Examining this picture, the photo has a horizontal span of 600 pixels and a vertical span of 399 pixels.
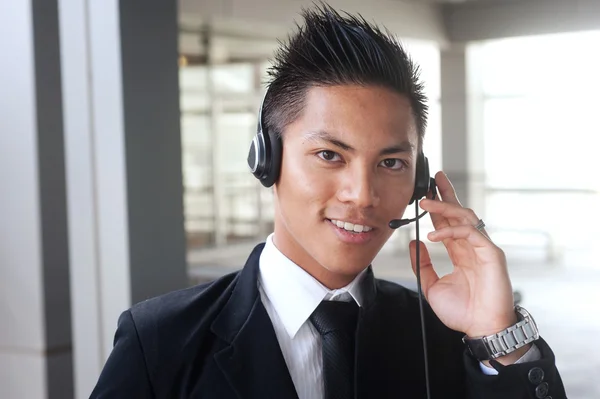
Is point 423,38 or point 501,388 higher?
point 423,38

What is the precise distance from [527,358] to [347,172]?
16.2 inches

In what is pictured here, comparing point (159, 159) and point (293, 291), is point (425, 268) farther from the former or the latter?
point (159, 159)

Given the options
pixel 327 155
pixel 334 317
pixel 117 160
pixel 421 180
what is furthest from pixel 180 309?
pixel 117 160

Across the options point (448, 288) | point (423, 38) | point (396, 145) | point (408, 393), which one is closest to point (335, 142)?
point (396, 145)

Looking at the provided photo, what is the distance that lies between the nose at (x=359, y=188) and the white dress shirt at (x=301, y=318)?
172mm

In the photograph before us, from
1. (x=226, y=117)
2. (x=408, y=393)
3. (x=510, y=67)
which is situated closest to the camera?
(x=408, y=393)

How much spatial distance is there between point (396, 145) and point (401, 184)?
0.07 m

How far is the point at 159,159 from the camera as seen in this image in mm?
2631

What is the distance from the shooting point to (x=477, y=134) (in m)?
2.83

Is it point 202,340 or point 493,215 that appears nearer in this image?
point 202,340

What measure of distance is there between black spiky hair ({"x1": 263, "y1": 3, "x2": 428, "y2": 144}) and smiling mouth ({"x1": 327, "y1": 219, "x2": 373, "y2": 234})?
0.60ft

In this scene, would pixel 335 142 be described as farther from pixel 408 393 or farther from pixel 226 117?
pixel 226 117

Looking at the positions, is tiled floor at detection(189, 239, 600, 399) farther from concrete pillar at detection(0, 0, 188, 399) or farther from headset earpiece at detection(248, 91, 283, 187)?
headset earpiece at detection(248, 91, 283, 187)

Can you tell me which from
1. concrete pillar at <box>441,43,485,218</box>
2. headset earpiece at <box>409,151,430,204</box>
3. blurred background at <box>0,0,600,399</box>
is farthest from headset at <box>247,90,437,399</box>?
concrete pillar at <box>441,43,485,218</box>
